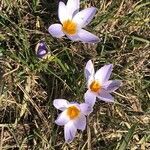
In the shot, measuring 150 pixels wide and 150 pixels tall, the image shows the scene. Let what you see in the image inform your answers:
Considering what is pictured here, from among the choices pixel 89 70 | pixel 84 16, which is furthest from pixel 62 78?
pixel 84 16

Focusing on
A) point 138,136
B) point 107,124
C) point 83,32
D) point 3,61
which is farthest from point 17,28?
point 138,136

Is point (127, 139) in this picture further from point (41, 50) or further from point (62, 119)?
point (41, 50)

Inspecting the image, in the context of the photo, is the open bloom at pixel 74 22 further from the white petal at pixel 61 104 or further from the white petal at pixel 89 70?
the white petal at pixel 61 104

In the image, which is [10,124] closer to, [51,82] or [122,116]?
[51,82]

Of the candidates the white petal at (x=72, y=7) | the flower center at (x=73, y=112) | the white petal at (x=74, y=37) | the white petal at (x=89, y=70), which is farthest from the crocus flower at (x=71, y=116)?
the white petal at (x=72, y=7)

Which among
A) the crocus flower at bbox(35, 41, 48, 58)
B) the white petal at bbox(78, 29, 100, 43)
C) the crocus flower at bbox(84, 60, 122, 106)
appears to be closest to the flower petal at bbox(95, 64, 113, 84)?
the crocus flower at bbox(84, 60, 122, 106)

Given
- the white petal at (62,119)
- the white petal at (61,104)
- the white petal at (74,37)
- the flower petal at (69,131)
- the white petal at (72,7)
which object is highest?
the white petal at (72,7)
